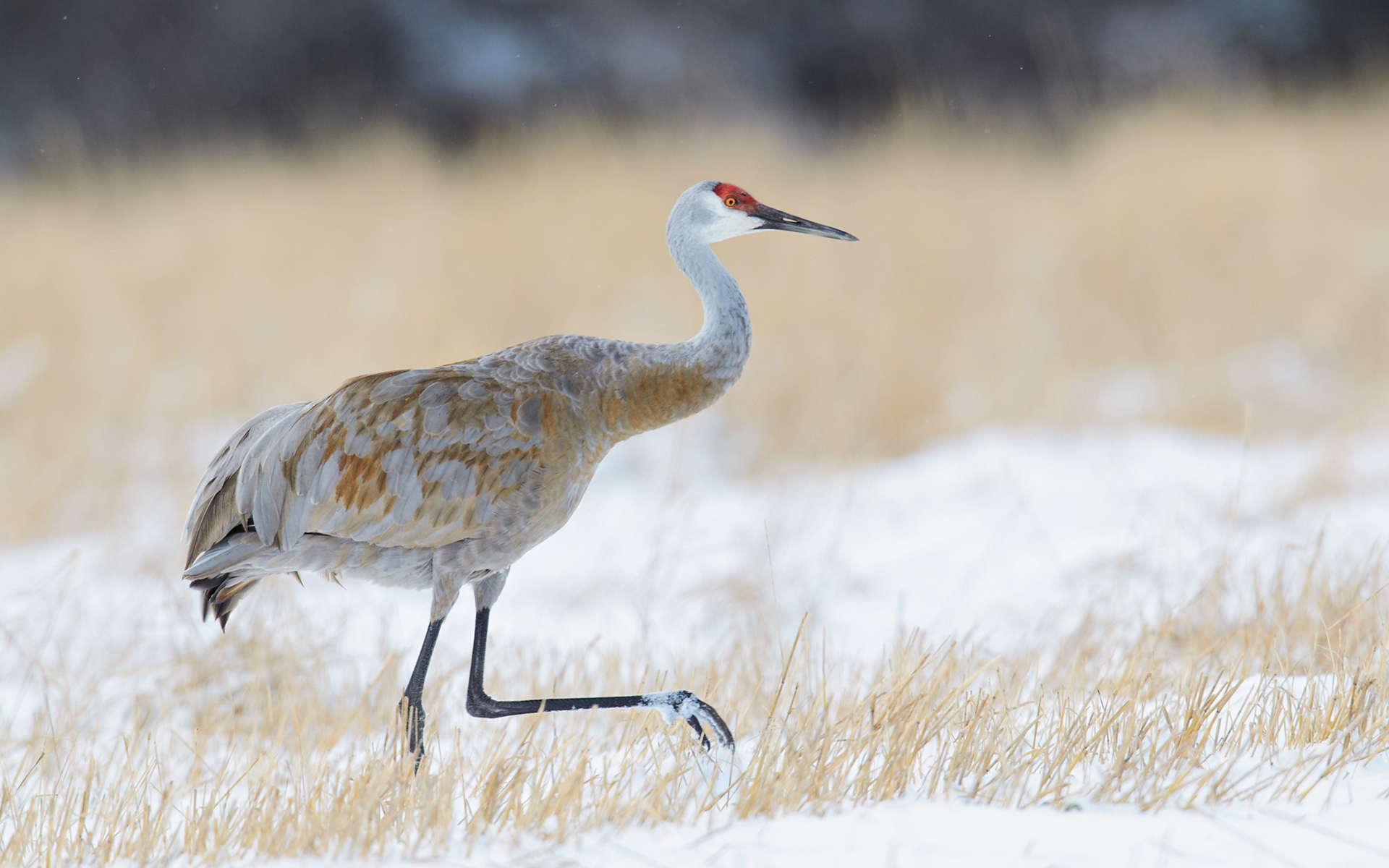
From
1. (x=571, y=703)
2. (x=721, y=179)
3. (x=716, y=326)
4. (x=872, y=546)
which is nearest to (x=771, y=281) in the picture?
(x=721, y=179)

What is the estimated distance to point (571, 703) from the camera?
262cm

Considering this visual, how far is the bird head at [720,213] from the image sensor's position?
2.63 meters

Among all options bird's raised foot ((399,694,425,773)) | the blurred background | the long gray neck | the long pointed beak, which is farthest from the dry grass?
the blurred background

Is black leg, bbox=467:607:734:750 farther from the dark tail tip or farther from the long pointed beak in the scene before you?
the long pointed beak

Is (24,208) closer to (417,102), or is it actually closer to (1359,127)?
(417,102)

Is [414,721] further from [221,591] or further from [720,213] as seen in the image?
[720,213]

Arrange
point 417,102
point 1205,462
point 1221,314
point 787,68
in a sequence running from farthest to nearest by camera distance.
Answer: point 787,68 → point 417,102 → point 1221,314 → point 1205,462

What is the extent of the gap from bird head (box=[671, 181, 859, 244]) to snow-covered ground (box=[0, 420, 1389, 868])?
2.60ft

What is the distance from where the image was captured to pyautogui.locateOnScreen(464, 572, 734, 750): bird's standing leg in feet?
8.30

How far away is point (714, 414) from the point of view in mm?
6980

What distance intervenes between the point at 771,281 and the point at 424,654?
210 inches

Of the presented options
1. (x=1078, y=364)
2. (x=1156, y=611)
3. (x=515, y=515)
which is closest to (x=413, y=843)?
(x=515, y=515)

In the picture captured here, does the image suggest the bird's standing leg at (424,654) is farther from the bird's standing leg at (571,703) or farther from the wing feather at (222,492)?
the wing feather at (222,492)

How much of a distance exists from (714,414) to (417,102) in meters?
6.25
